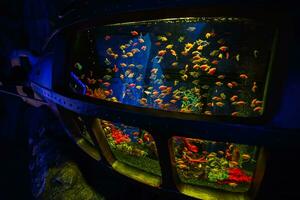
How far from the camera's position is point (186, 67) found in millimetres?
8391

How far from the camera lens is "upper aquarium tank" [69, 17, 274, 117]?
548cm

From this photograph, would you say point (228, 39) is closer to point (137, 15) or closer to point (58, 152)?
point (137, 15)

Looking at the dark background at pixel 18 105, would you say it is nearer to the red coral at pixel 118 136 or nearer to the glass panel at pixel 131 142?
the glass panel at pixel 131 142

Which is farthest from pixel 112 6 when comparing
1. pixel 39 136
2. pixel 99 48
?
pixel 39 136

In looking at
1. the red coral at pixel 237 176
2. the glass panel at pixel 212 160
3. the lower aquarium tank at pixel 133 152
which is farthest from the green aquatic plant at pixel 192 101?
the red coral at pixel 237 176

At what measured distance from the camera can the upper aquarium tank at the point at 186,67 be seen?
5477 millimetres

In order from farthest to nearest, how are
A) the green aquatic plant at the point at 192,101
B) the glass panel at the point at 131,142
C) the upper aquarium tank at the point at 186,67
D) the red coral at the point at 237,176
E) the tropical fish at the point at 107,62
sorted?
1. the tropical fish at the point at 107,62
2. the green aquatic plant at the point at 192,101
3. the glass panel at the point at 131,142
4. the upper aquarium tank at the point at 186,67
5. the red coral at the point at 237,176

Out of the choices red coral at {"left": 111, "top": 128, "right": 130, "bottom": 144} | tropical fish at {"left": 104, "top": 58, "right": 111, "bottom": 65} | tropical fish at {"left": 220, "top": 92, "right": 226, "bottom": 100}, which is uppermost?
tropical fish at {"left": 104, "top": 58, "right": 111, "bottom": 65}

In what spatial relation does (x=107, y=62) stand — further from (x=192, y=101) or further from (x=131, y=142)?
(x=192, y=101)

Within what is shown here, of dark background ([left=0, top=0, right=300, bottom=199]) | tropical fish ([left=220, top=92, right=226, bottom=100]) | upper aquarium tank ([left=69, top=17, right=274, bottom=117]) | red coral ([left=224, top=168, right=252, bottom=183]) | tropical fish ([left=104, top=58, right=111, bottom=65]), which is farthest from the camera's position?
tropical fish ([left=104, top=58, right=111, bottom=65])

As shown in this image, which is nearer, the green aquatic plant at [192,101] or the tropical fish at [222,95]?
the tropical fish at [222,95]

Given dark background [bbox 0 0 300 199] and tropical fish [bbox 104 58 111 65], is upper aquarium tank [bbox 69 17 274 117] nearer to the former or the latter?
tropical fish [bbox 104 58 111 65]

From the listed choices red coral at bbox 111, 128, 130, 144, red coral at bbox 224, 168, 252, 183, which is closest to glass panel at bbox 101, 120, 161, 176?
red coral at bbox 111, 128, 130, 144

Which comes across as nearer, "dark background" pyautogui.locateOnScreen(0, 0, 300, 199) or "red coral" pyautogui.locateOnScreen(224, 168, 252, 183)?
"red coral" pyautogui.locateOnScreen(224, 168, 252, 183)
